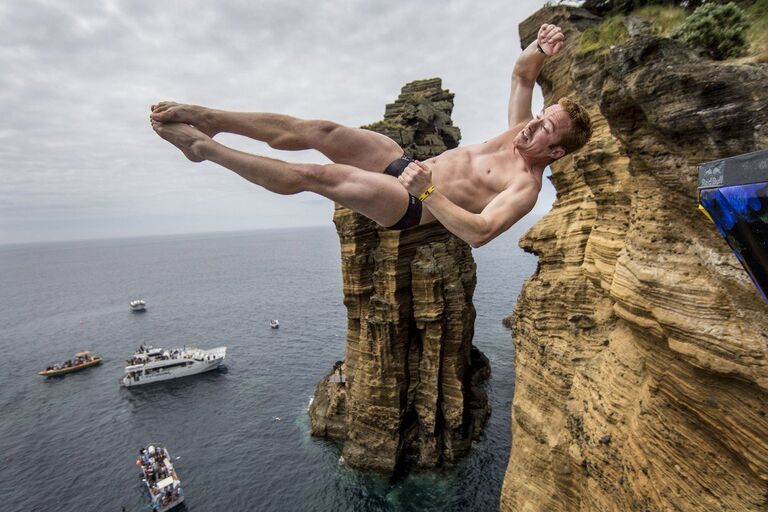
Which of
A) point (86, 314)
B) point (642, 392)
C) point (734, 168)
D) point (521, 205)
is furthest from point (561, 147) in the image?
point (86, 314)

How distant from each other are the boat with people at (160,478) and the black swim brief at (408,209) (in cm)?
2543

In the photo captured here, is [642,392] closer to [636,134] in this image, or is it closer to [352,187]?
[636,134]

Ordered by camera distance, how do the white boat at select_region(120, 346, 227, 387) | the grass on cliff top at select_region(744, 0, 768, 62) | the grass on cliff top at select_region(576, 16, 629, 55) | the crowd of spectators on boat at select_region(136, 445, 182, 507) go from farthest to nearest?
the white boat at select_region(120, 346, 227, 387) → the crowd of spectators on boat at select_region(136, 445, 182, 507) → the grass on cliff top at select_region(576, 16, 629, 55) → the grass on cliff top at select_region(744, 0, 768, 62)

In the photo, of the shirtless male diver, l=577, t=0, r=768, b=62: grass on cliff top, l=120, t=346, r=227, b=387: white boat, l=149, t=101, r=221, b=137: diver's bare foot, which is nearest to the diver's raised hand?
the shirtless male diver

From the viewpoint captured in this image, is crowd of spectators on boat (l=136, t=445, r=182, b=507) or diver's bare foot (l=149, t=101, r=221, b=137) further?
crowd of spectators on boat (l=136, t=445, r=182, b=507)

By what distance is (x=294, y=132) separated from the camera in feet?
16.2

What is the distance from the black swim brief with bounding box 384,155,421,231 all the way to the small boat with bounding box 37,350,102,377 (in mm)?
52685

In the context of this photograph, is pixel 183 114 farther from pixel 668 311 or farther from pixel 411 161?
pixel 668 311

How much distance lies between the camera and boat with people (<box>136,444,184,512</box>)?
22.0 meters

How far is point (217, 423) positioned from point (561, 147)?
3375 cm

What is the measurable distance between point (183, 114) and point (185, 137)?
344mm

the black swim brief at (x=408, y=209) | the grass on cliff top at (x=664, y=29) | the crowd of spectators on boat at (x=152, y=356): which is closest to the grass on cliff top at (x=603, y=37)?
the grass on cliff top at (x=664, y=29)

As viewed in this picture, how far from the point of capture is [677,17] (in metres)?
6.97

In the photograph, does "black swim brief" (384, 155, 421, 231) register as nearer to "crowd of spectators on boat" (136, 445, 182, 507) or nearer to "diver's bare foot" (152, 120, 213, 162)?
"diver's bare foot" (152, 120, 213, 162)
